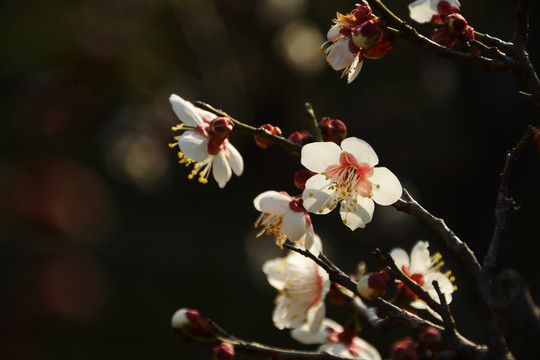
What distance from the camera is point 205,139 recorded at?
Answer: 2.44 ft

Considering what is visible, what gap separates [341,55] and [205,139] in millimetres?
198

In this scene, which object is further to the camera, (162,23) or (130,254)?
(162,23)

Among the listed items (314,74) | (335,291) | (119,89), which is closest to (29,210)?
(119,89)

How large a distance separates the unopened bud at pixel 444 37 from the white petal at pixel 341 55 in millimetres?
97

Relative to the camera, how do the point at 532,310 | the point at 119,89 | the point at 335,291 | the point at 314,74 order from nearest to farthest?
the point at 532,310, the point at 335,291, the point at 314,74, the point at 119,89

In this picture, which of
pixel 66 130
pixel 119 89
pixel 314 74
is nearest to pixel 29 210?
pixel 66 130

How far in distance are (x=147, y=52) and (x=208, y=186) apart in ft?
3.12

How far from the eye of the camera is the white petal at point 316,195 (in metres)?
0.69

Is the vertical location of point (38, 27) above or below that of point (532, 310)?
above

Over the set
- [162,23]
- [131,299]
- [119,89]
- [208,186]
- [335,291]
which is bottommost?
[131,299]

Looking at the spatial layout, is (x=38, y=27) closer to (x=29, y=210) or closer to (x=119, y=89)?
(x=119, y=89)

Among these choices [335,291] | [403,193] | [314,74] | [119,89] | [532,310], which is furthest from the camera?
[119,89]

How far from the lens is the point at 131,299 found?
3.37 m

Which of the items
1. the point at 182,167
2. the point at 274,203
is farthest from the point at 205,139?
the point at 182,167
